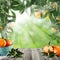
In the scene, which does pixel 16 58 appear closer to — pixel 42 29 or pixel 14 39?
pixel 14 39

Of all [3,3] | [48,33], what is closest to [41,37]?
[48,33]

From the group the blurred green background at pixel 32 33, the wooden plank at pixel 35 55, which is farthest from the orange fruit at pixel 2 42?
the wooden plank at pixel 35 55

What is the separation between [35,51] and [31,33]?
127mm

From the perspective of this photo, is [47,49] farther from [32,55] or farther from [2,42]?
[2,42]

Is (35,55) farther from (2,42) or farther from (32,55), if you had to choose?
(2,42)

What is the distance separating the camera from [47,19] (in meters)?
1.34

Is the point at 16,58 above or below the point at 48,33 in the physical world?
below

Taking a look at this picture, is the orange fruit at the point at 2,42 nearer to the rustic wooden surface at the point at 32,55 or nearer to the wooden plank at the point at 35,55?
the rustic wooden surface at the point at 32,55

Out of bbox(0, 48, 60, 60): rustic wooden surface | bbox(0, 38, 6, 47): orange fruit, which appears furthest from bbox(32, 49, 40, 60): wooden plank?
bbox(0, 38, 6, 47): orange fruit

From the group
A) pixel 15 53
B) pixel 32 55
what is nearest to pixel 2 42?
pixel 15 53

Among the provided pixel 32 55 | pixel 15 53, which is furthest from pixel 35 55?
pixel 15 53

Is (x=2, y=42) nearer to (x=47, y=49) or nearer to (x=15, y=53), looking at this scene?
(x=15, y=53)

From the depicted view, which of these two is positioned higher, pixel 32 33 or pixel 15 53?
pixel 32 33

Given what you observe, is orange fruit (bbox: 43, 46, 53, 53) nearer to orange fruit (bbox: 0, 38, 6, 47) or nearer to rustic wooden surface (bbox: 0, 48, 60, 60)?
rustic wooden surface (bbox: 0, 48, 60, 60)
